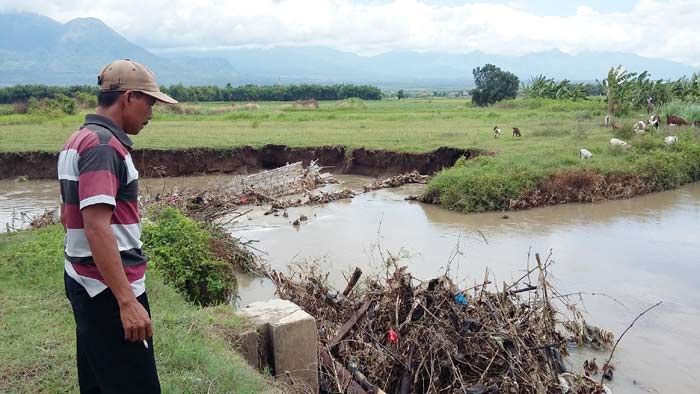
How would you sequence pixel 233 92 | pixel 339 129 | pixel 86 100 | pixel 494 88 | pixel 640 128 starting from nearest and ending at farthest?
pixel 640 128 → pixel 339 129 → pixel 86 100 → pixel 494 88 → pixel 233 92

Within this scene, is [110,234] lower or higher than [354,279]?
higher

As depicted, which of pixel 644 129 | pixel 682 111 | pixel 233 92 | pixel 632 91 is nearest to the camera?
pixel 644 129

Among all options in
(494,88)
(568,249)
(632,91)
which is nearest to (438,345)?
(568,249)

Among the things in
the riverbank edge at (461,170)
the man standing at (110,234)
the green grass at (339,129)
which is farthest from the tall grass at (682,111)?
the man standing at (110,234)

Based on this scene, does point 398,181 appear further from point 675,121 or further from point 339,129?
point 675,121

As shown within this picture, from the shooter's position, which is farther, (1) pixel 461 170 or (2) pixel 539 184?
(1) pixel 461 170

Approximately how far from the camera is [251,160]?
63.1 ft

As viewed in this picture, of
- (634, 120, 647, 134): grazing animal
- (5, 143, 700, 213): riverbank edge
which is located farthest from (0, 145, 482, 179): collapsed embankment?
(634, 120, 647, 134): grazing animal

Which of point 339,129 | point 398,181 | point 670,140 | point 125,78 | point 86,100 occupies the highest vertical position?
point 125,78

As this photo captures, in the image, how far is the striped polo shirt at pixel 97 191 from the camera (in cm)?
243

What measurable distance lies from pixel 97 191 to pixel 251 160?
16975mm

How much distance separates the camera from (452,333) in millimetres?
5098

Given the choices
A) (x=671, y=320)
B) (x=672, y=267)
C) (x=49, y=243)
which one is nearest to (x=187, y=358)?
(x=49, y=243)

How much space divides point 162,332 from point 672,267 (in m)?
8.02
